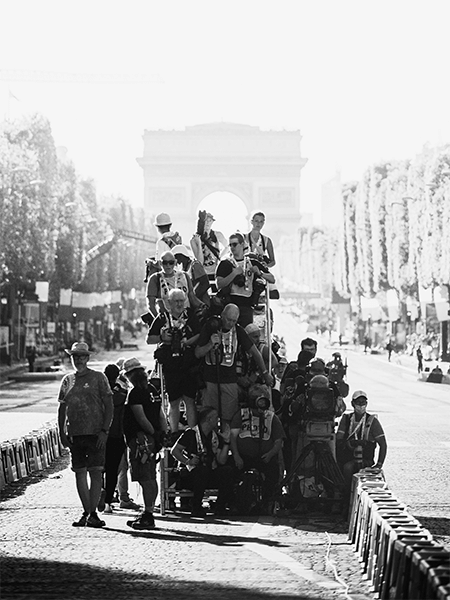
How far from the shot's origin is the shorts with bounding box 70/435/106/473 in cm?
1522

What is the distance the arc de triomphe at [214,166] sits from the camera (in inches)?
6959

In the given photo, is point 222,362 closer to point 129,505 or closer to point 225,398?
point 225,398

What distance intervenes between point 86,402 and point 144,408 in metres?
0.53

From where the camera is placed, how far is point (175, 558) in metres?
13.1

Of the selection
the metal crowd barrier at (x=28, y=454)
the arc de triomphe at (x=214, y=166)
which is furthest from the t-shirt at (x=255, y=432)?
the arc de triomphe at (x=214, y=166)

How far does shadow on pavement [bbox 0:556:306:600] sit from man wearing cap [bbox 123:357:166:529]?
247 centimetres

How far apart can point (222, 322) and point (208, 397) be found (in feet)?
2.39

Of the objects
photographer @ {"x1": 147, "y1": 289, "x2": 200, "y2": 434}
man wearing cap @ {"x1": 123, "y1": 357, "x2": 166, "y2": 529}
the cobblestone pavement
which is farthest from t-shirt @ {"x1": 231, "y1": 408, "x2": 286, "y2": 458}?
man wearing cap @ {"x1": 123, "y1": 357, "x2": 166, "y2": 529}

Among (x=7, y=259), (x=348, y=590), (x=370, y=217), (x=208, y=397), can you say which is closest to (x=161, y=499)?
(x=208, y=397)

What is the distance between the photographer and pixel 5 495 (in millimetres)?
18875

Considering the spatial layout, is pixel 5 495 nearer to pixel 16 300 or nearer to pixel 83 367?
pixel 83 367

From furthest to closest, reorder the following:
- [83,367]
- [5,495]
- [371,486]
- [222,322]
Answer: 1. [5,495]
2. [222,322]
3. [83,367]
4. [371,486]

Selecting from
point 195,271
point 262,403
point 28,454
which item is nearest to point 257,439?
point 262,403

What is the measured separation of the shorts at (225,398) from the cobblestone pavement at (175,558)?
105 centimetres
